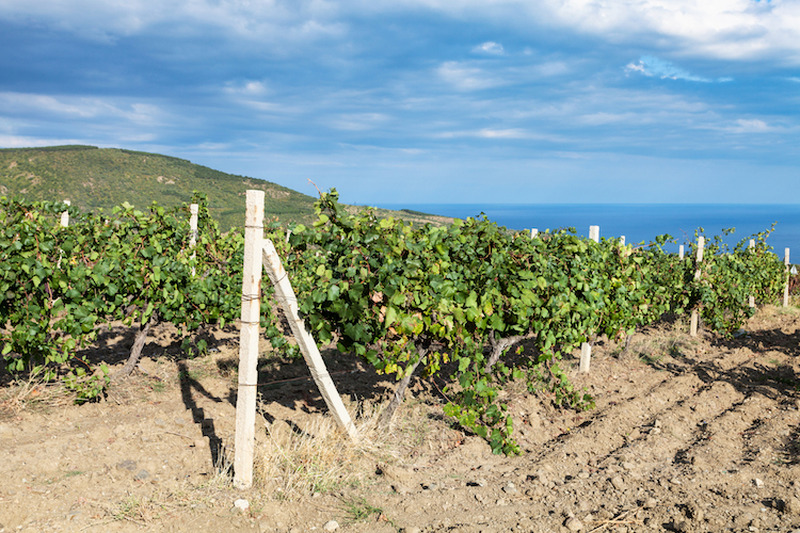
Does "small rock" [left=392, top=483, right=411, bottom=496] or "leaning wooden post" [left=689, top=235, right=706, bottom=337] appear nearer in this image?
"small rock" [left=392, top=483, right=411, bottom=496]

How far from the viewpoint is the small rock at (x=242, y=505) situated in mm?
3719

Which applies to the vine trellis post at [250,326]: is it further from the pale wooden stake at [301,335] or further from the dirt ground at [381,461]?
the dirt ground at [381,461]

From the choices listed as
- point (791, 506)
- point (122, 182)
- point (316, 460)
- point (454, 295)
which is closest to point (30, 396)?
point (316, 460)

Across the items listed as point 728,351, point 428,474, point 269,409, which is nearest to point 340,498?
point 428,474

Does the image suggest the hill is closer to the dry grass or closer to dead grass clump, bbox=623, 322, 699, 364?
dead grass clump, bbox=623, 322, 699, 364

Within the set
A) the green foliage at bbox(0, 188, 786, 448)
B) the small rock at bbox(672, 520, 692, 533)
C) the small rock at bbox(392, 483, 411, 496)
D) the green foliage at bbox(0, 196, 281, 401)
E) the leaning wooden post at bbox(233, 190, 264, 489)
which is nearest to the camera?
the small rock at bbox(672, 520, 692, 533)

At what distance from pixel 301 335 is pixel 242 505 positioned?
4.22 feet

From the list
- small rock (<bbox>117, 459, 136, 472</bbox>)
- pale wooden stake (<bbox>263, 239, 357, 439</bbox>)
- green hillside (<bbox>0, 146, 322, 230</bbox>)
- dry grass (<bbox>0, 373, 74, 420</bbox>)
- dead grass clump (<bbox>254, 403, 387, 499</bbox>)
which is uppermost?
green hillside (<bbox>0, 146, 322, 230</bbox>)

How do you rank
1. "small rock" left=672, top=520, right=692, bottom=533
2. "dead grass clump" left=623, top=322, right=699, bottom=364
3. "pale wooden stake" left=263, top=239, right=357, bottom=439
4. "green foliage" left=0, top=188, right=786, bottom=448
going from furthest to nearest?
"dead grass clump" left=623, top=322, right=699, bottom=364 → "green foliage" left=0, top=188, right=786, bottom=448 → "pale wooden stake" left=263, top=239, right=357, bottom=439 → "small rock" left=672, top=520, right=692, bottom=533

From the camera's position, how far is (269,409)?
18.5ft

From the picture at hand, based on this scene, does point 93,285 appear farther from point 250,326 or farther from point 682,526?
point 682,526

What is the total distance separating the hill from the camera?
38.4 meters

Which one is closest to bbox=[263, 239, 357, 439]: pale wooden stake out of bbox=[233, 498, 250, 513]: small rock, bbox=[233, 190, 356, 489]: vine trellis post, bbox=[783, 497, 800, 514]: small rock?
bbox=[233, 190, 356, 489]: vine trellis post

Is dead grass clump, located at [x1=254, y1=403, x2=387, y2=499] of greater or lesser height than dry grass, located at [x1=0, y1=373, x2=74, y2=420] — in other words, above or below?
below
